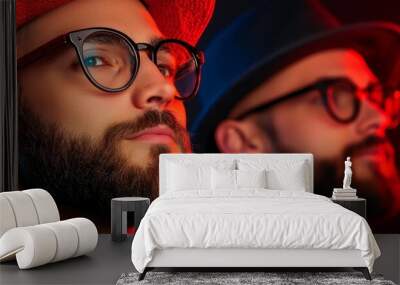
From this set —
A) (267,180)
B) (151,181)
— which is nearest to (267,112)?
(267,180)

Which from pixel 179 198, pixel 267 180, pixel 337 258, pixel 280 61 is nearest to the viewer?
pixel 337 258

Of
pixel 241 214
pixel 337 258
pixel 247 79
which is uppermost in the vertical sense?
pixel 247 79

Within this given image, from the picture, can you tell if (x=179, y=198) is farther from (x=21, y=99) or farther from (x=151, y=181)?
(x=21, y=99)

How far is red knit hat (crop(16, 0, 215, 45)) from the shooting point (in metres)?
7.38

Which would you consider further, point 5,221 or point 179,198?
point 179,198

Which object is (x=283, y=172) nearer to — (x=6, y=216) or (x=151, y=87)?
(x=151, y=87)

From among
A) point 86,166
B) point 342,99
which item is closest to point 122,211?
point 86,166

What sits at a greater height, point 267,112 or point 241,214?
point 267,112

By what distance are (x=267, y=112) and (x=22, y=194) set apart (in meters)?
2.89

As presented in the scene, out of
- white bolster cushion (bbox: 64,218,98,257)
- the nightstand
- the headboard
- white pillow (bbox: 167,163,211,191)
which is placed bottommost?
white bolster cushion (bbox: 64,218,98,257)

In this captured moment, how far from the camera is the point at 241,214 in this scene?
5.02 m

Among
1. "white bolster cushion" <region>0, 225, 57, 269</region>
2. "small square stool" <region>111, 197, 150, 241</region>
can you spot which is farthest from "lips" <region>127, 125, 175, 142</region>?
"white bolster cushion" <region>0, 225, 57, 269</region>

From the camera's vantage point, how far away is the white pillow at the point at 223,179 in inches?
265

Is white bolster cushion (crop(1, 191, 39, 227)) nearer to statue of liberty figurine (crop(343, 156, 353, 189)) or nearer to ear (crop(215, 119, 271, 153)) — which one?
ear (crop(215, 119, 271, 153))
